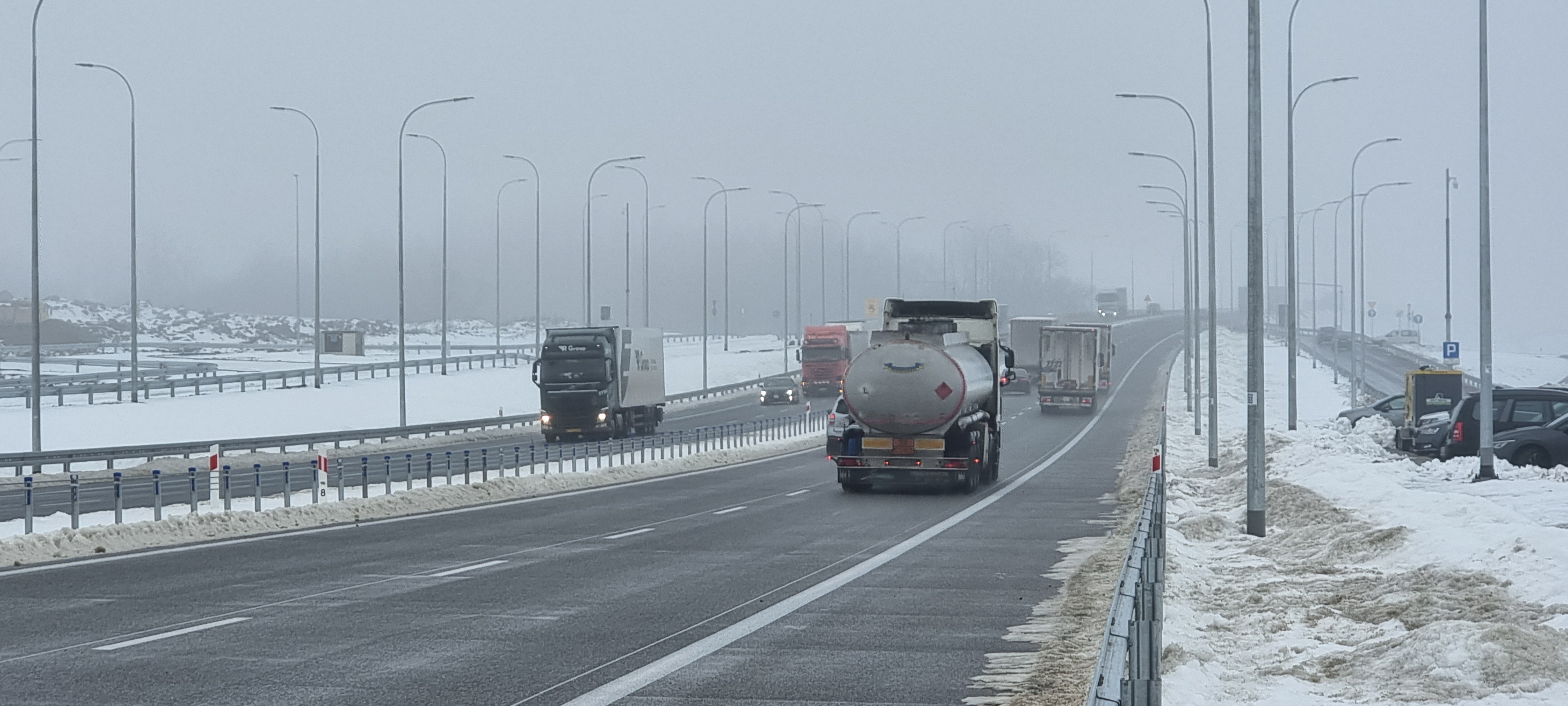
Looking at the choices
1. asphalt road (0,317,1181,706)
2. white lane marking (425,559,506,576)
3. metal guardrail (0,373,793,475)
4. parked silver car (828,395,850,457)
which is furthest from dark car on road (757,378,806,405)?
white lane marking (425,559,506,576)

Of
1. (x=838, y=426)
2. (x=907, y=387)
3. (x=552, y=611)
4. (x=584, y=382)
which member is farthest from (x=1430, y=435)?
(x=552, y=611)

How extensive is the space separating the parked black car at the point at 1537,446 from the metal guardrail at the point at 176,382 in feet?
146

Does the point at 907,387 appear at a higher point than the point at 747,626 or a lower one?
higher

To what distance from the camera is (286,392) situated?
67.0 metres

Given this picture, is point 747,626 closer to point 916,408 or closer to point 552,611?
point 552,611

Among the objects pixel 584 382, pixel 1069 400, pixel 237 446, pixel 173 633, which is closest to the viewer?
pixel 173 633

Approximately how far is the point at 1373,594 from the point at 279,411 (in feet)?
177

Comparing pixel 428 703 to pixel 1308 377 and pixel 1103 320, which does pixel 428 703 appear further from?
pixel 1103 320

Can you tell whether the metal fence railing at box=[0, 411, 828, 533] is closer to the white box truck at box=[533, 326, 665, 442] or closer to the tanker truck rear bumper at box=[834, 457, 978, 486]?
the white box truck at box=[533, 326, 665, 442]

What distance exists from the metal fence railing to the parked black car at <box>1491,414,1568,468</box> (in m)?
19.6

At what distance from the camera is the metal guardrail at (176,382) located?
57.4 m

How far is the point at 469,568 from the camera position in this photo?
18.4 meters

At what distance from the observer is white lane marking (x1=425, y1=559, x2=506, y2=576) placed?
1772cm

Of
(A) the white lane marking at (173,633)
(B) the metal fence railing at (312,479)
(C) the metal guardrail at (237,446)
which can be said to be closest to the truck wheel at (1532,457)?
(B) the metal fence railing at (312,479)
